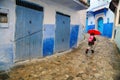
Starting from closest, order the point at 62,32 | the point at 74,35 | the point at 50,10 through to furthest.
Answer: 1. the point at 50,10
2. the point at 62,32
3. the point at 74,35

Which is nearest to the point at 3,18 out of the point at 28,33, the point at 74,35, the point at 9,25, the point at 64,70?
the point at 9,25

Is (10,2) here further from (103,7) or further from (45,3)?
(103,7)

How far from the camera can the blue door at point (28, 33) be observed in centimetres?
671

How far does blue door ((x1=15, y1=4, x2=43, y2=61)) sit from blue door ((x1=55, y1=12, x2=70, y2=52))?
1.70 meters

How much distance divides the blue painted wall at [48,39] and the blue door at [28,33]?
1.36 feet

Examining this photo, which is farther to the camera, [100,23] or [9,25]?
[100,23]

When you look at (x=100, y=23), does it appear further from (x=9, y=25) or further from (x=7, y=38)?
(x=7, y=38)

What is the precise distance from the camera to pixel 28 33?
721 cm

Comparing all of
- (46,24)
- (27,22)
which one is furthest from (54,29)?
(27,22)

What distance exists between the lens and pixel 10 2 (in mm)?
6219

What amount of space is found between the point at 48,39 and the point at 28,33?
1.66m

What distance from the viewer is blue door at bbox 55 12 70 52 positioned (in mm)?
9555

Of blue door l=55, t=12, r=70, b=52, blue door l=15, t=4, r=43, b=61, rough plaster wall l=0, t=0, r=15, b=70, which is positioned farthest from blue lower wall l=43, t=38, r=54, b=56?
rough plaster wall l=0, t=0, r=15, b=70

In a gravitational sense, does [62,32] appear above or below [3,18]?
below
